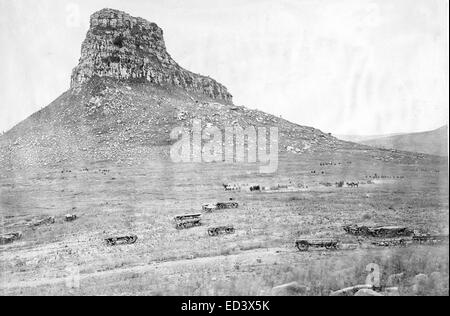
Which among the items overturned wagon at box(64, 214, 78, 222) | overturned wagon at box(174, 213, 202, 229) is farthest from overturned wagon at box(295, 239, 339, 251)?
overturned wagon at box(64, 214, 78, 222)

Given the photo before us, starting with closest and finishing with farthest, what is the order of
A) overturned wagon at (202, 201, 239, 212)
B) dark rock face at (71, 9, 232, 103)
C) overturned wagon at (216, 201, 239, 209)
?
1. overturned wagon at (202, 201, 239, 212)
2. overturned wagon at (216, 201, 239, 209)
3. dark rock face at (71, 9, 232, 103)

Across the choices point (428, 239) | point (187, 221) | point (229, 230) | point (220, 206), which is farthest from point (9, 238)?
point (428, 239)

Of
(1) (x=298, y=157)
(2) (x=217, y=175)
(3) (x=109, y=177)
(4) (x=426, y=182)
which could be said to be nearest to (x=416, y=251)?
(4) (x=426, y=182)

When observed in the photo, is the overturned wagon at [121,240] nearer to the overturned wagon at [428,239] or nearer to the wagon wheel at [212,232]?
the wagon wheel at [212,232]

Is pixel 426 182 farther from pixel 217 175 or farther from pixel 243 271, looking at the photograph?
pixel 243 271

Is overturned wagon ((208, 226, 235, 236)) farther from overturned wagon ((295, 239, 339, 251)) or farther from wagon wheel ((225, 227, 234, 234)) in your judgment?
overturned wagon ((295, 239, 339, 251))

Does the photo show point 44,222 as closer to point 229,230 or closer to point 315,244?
point 229,230

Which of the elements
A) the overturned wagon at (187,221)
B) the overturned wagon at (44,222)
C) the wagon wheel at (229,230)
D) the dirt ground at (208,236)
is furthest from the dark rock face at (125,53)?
the wagon wheel at (229,230)
